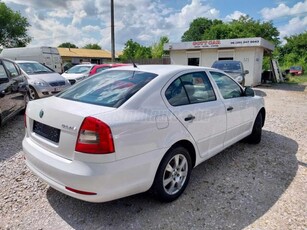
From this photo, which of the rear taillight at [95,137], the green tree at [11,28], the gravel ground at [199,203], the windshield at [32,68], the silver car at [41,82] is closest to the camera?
the rear taillight at [95,137]

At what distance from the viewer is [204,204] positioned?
2.99m

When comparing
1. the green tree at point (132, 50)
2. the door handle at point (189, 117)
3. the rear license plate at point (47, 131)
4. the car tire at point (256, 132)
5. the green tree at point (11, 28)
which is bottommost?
the car tire at point (256, 132)

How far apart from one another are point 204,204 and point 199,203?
0.06 metres

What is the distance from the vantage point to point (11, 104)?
5.63 metres

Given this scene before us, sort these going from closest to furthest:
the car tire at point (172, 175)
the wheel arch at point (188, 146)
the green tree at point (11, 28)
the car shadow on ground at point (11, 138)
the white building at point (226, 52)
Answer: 1. the car tire at point (172, 175)
2. the wheel arch at point (188, 146)
3. the car shadow on ground at point (11, 138)
4. the white building at point (226, 52)
5. the green tree at point (11, 28)

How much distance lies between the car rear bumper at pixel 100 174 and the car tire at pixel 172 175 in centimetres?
13

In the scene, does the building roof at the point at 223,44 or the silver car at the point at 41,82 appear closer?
the silver car at the point at 41,82

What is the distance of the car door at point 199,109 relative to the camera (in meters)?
2.96

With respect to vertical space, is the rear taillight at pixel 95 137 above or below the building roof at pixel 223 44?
below

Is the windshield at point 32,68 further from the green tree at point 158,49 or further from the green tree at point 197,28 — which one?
the green tree at point 197,28

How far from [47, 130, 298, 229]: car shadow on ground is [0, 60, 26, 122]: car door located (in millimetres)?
3006

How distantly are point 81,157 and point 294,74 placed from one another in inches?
1268

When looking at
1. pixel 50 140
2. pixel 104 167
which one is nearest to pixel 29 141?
pixel 50 140

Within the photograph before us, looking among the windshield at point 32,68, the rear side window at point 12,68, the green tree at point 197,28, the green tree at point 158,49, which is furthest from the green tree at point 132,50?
the rear side window at point 12,68
